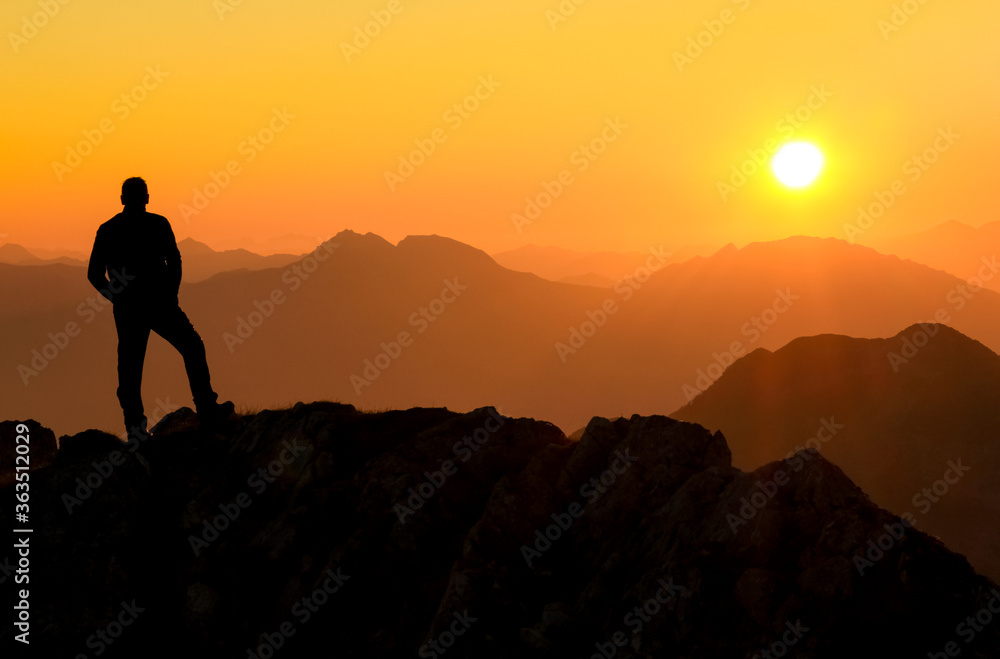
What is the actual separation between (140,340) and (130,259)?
5.14 feet

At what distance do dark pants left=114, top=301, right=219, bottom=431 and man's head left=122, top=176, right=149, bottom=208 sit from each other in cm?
186

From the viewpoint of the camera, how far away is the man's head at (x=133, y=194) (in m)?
15.8

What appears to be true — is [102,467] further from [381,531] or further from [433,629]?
[433,629]

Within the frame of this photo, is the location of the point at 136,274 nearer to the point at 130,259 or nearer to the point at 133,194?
the point at 130,259

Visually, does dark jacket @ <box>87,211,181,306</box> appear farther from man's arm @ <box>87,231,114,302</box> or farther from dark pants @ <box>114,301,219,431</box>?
dark pants @ <box>114,301,219,431</box>

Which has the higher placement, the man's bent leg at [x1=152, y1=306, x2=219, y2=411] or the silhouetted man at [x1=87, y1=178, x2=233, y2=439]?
the silhouetted man at [x1=87, y1=178, x2=233, y2=439]

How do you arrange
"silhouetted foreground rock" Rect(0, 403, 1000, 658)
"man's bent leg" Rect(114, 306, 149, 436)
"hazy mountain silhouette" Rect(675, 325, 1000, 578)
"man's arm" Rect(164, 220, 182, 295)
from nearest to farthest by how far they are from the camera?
"silhouetted foreground rock" Rect(0, 403, 1000, 658) < "man's bent leg" Rect(114, 306, 149, 436) < "man's arm" Rect(164, 220, 182, 295) < "hazy mountain silhouette" Rect(675, 325, 1000, 578)

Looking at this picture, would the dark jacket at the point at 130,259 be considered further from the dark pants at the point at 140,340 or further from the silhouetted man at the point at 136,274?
the dark pants at the point at 140,340

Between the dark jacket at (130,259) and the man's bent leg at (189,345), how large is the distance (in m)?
0.40

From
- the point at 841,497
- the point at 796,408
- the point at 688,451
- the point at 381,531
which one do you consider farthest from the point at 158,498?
the point at 796,408

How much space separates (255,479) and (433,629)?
5259mm

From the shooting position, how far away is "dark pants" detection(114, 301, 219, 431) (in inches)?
627

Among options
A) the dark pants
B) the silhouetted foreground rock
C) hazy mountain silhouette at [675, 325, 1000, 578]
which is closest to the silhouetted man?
the dark pants

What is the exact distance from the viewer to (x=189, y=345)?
→ 16562mm
